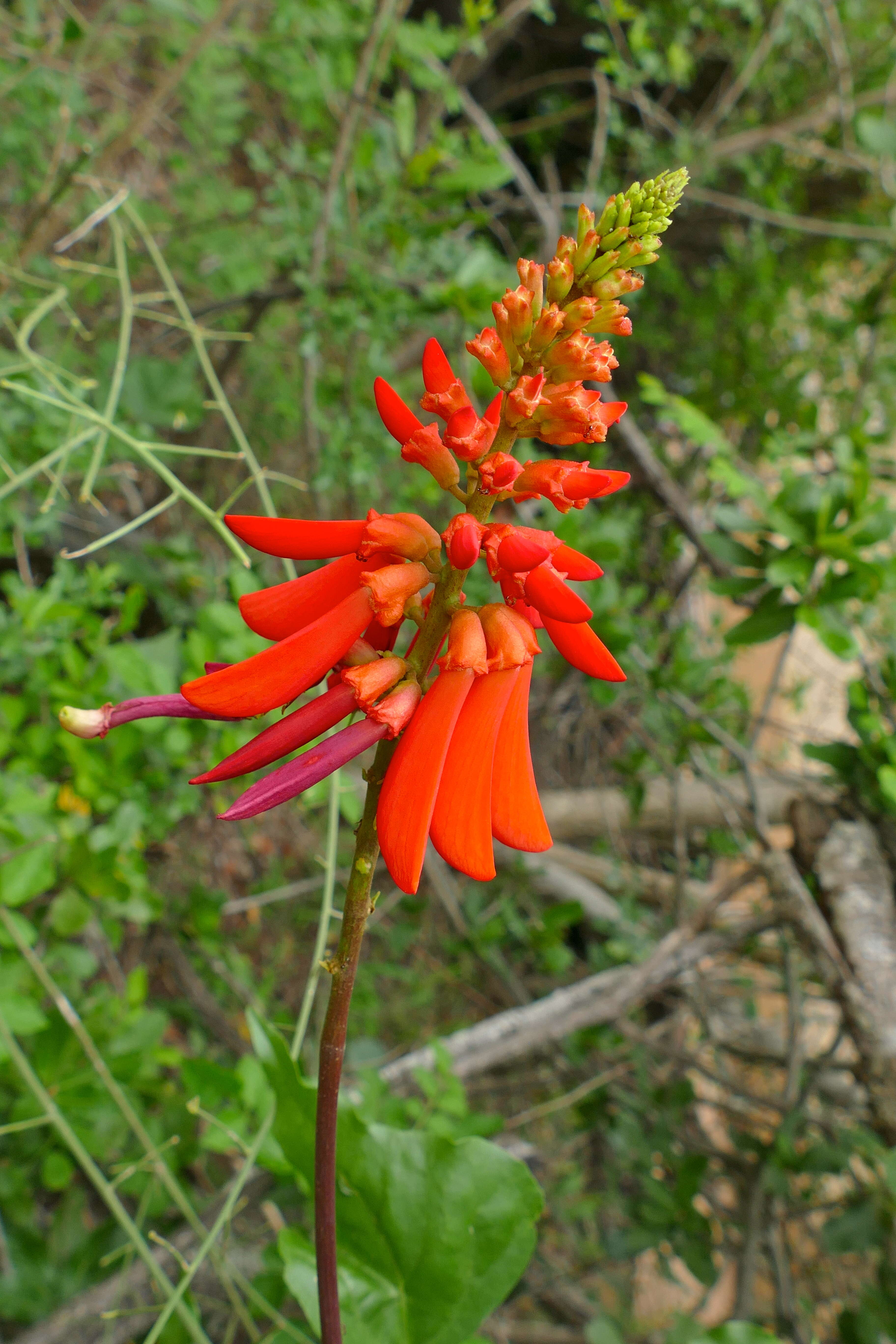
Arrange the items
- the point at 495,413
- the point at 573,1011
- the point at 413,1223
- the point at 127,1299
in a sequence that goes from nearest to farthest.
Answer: the point at 495,413, the point at 413,1223, the point at 127,1299, the point at 573,1011

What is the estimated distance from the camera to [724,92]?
2869 mm

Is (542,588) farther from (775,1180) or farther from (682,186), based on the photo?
(775,1180)

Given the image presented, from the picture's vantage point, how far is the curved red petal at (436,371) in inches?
22.4

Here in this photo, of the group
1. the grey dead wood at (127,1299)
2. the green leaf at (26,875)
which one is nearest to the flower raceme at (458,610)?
the green leaf at (26,875)

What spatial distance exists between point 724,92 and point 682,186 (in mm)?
3018

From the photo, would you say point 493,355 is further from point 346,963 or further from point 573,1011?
point 573,1011

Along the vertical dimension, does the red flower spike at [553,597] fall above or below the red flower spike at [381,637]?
above

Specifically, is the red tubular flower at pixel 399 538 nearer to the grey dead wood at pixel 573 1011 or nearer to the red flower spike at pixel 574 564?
the red flower spike at pixel 574 564

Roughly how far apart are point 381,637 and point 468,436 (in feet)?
0.51

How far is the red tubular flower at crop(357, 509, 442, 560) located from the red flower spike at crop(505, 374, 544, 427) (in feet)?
0.29

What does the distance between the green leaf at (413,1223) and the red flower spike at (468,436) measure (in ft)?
1.63

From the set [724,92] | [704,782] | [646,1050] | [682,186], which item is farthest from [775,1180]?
[724,92]

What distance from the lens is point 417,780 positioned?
0.50 m

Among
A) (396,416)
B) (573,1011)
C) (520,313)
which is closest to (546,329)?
(520,313)
